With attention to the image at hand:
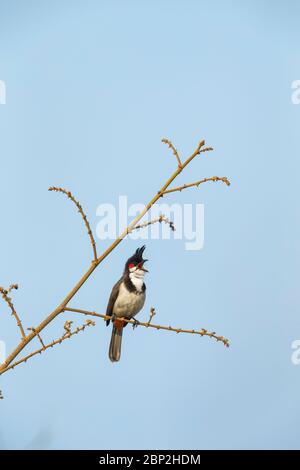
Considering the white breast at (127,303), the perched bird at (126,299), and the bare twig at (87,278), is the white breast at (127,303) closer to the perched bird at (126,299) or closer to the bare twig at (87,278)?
the perched bird at (126,299)

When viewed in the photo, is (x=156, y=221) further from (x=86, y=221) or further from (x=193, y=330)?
(x=193, y=330)

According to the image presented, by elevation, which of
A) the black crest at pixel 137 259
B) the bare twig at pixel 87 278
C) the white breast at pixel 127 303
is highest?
the black crest at pixel 137 259

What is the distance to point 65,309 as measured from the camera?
134 inches

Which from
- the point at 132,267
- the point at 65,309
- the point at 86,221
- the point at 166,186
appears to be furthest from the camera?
the point at 132,267

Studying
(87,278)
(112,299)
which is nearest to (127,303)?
(112,299)

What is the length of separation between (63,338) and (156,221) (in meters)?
0.88

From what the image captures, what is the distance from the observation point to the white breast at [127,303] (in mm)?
9680

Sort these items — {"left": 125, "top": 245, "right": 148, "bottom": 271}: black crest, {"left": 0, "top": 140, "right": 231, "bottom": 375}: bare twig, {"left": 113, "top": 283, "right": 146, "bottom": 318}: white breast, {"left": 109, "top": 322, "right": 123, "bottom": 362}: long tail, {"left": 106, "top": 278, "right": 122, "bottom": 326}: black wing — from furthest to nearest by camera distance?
{"left": 106, "top": 278, "right": 122, "bottom": 326}: black wing → {"left": 113, "top": 283, "right": 146, "bottom": 318}: white breast → {"left": 109, "top": 322, "right": 123, "bottom": 362}: long tail → {"left": 125, "top": 245, "right": 148, "bottom": 271}: black crest → {"left": 0, "top": 140, "right": 231, "bottom": 375}: bare twig

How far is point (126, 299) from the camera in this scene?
969 cm

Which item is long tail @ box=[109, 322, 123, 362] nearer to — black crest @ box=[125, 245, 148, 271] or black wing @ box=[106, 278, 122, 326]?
black wing @ box=[106, 278, 122, 326]

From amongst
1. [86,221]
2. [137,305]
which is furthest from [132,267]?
[86,221]

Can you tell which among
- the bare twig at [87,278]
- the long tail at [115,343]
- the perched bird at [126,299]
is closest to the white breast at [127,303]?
the perched bird at [126,299]

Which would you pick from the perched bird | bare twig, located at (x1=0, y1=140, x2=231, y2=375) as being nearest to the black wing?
the perched bird

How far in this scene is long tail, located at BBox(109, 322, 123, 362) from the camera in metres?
9.55
